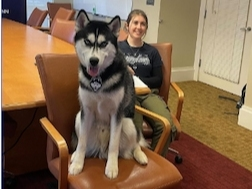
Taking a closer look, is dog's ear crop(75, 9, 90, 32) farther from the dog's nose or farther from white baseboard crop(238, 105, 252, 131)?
white baseboard crop(238, 105, 252, 131)

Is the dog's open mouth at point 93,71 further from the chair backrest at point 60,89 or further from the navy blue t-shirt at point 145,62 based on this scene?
the navy blue t-shirt at point 145,62

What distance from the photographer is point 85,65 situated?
1607 millimetres

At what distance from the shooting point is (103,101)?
1.67 m

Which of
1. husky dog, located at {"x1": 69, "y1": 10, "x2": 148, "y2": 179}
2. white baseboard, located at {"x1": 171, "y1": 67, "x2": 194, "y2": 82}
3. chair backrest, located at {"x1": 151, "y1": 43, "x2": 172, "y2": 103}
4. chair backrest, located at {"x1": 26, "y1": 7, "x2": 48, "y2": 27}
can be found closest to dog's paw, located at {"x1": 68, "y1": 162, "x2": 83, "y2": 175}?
husky dog, located at {"x1": 69, "y1": 10, "x2": 148, "y2": 179}

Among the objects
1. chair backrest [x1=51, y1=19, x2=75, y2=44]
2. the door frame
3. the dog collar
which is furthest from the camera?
the door frame

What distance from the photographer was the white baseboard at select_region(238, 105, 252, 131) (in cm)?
359

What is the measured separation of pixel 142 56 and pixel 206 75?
2793mm

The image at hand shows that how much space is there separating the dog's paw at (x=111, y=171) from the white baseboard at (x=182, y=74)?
3.60 m

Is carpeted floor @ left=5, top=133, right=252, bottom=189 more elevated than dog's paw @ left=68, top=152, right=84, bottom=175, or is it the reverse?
dog's paw @ left=68, top=152, right=84, bottom=175

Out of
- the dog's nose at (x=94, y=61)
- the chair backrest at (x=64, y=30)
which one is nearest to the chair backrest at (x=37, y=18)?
the chair backrest at (x=64, y=30)

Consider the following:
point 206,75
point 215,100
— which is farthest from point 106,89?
point 206,75

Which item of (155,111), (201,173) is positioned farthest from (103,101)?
(201,173)

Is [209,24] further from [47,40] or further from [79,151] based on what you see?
[79,151]

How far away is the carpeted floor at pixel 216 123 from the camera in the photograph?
10.3 feet
